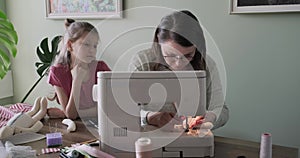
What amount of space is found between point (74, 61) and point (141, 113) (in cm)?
82

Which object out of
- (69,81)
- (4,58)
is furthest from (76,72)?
(4,58)

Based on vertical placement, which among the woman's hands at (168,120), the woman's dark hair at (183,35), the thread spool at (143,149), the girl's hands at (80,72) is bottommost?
the thread spool at (143,149)

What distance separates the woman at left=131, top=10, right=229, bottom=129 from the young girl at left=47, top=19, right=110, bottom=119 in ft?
0.91

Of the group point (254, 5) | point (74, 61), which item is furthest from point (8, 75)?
point (254, 5)

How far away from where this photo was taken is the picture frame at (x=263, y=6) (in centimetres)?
192

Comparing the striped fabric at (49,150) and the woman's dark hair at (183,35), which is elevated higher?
the woman's dark hair at (183,35)

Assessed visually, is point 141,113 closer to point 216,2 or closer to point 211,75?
point 211,75

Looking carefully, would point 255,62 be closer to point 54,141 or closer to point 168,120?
point 168,120

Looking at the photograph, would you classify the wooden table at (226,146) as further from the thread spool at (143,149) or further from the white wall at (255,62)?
the white wall at (255,62)

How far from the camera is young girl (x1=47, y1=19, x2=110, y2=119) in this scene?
1.81 m

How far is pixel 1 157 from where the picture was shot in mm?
1144

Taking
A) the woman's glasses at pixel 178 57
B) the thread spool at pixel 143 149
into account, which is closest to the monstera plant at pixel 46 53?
the woman's glasses at pixel 178 57

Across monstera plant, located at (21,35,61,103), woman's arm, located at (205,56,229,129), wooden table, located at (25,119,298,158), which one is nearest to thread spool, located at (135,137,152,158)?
wooden table, located at (25,119,298,158)

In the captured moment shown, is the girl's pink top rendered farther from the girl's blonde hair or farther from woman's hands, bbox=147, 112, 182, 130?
woman's hands, bbox=147, 112, 182, 130
